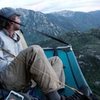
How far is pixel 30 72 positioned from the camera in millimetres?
5504

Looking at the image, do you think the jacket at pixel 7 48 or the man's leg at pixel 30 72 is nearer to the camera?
the man's leg at pixel 30 72

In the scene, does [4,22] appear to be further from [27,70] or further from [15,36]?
[27,70]

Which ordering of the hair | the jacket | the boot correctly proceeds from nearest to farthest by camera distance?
the boot
the jacket
the hair

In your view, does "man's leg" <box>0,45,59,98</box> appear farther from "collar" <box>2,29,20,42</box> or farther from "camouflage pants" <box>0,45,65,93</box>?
"collar" <box>2,29,20,42</box>

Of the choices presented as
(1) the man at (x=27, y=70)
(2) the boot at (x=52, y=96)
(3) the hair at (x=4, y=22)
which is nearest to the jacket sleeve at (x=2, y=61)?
(1) the man at (x=27, y=70)

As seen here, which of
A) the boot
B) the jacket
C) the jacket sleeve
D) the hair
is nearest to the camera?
the boot

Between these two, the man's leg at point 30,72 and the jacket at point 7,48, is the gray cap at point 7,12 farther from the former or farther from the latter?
the man's leg at point 30,72

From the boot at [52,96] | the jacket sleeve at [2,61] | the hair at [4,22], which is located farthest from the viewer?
the hair at [4,22]

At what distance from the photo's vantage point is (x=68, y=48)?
729cm

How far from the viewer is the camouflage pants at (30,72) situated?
5.46m

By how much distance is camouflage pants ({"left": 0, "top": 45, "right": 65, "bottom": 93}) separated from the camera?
5.46m

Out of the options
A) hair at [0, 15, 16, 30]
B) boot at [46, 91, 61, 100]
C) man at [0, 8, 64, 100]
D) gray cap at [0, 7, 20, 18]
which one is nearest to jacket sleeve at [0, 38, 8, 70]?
man at [0, 8, 64, 100]

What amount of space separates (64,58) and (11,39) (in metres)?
1.40

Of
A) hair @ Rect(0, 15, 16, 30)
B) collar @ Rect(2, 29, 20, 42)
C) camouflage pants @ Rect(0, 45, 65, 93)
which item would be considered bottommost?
camouflage pants @ Rect(0, 45, 65, 93)
